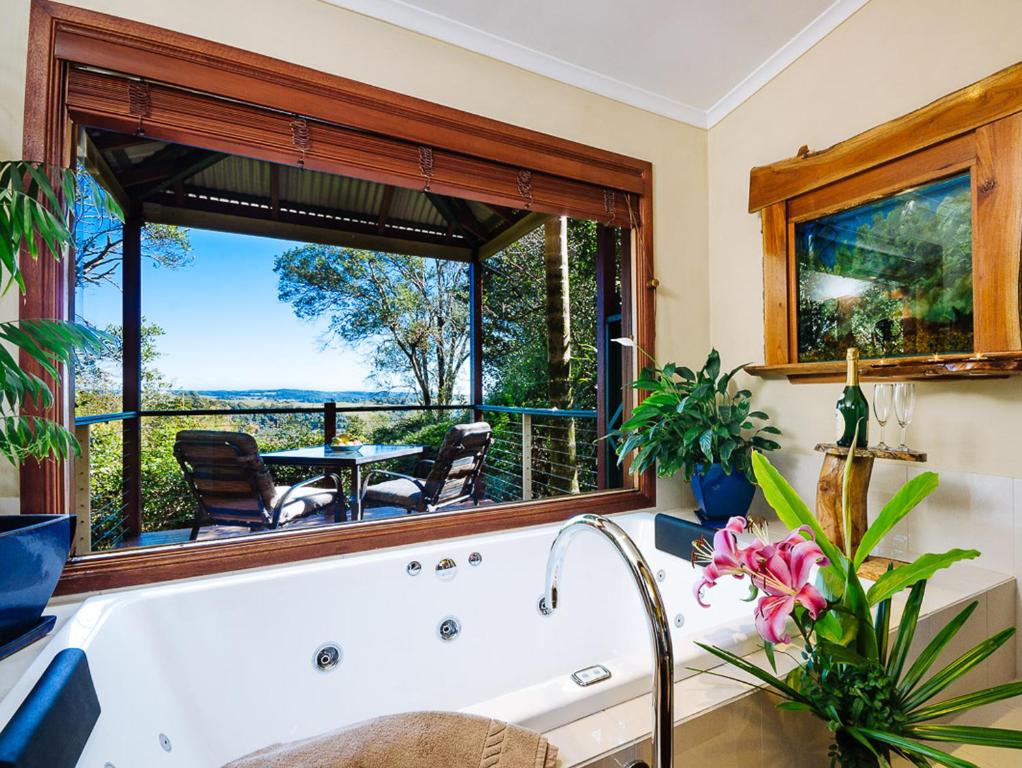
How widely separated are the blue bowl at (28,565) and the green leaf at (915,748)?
4.98 ft

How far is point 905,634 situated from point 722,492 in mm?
1050

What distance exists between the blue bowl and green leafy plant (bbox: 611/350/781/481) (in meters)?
1.68

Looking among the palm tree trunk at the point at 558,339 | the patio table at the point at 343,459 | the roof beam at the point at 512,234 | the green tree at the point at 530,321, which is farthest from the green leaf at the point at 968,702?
the roof beam at the point at 512,234

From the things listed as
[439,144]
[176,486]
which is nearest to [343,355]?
[176,486]

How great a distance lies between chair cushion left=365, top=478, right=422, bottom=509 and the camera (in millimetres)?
3240

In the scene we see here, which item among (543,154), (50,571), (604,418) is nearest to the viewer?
(50,571)

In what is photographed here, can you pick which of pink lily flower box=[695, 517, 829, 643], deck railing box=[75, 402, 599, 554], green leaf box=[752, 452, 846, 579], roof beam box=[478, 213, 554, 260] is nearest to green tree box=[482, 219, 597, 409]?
roof beam box=[478, 213, 554, 260]

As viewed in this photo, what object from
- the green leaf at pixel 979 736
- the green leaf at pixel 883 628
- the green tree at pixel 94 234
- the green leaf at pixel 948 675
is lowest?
the green leaf at pixel 979 736

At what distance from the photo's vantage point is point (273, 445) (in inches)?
159

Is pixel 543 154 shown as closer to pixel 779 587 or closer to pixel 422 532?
pixel 422 532

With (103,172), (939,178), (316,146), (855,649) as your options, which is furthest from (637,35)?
(103,172)

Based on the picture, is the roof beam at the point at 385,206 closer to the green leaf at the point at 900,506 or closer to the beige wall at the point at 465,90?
the beige wall at the point at 465,90

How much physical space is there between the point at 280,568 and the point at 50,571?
1.85ft

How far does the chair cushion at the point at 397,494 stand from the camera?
3.24 metres
